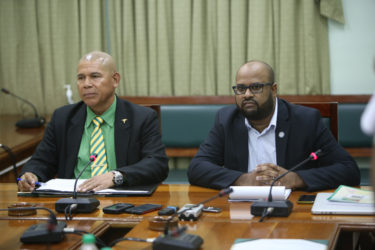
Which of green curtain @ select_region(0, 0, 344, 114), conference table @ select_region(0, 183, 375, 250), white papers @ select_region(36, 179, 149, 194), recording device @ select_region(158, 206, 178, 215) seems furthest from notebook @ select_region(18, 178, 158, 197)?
green curtain @ select_region(0, 0, 344, 114)

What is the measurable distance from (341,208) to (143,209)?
0.80 m

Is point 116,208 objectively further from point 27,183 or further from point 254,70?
point 254,70

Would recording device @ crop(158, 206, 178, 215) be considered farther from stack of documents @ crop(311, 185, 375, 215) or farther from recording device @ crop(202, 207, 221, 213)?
stack of documents @ crop(311, 185, 375, 215)

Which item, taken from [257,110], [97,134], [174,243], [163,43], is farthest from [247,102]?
[163,43]

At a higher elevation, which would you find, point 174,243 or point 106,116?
point 106,116

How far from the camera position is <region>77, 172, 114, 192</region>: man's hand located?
2716 millimetres

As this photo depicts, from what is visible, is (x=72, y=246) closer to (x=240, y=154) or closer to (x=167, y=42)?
(x=240, y=154)

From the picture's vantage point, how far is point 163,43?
16.0ft

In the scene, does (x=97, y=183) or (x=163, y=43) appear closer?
(x=97, y=183)

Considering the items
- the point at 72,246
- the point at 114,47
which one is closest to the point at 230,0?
the point at 114,47

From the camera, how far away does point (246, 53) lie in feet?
15.7

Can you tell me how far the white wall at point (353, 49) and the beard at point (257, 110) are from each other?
1.80 meters

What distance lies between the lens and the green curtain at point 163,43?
4680mm

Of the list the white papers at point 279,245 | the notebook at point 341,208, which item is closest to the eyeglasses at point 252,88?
the notebook at point 341,208
